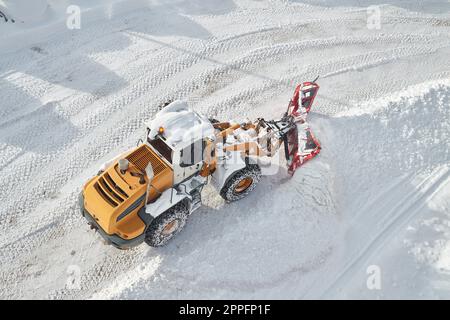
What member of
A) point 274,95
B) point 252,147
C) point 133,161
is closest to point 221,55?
point 274,95

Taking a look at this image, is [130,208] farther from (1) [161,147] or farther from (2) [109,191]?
(1) [161,147]

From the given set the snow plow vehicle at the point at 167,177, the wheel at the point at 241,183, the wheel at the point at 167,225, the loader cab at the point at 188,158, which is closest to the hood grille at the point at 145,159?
the snow plow vehicle at the point at 167,177

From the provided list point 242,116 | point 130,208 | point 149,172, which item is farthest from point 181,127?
point 242,116

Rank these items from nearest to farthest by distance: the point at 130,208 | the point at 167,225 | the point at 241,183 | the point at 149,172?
1. the point at 149,172
2. the point at 130,208
3. the point at 167,225
4. the point at 241,183

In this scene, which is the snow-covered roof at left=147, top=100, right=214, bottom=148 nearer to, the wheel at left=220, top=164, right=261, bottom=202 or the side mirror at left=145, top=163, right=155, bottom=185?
the side mirror at left=145, top=163, right=155, bottom=185

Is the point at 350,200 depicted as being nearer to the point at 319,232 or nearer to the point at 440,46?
the point at 319,232

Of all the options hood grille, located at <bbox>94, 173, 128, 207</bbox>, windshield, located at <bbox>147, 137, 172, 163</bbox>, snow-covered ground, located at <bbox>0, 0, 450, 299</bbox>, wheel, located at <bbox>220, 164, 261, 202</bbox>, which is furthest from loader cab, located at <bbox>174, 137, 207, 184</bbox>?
snow-covered ground, located at <bbox>0, 0, 450, 299</bbox>
